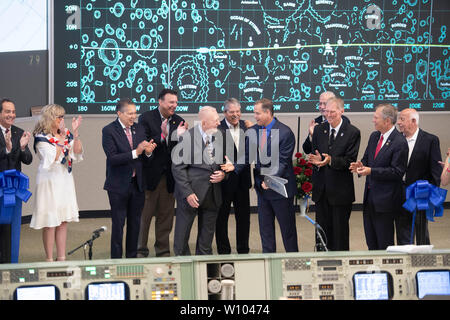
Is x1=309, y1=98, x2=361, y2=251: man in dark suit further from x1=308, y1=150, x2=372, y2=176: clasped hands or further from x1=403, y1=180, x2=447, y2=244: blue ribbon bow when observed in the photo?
x1=403, y1=180, x2=447, y2=244: blue ribbon bow

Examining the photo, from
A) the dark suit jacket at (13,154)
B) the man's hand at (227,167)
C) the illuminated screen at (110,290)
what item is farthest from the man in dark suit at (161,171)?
the illuminated screen at (110,290)

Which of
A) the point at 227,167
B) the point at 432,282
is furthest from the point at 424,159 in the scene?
the point at 432,282

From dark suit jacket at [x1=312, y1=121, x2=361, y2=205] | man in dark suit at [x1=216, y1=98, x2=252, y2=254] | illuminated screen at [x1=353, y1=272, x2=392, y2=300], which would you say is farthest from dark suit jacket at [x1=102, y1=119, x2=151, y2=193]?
illuminated screen at [x1=353, y1=272, x2=392, y2=300]

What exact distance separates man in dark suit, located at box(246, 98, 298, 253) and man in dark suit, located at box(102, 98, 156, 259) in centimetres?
102

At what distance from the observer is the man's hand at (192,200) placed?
6066 mm

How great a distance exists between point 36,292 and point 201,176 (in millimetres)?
2807

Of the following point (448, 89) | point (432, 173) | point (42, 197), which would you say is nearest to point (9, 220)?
point (42, 197)

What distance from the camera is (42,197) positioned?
20.7 feet

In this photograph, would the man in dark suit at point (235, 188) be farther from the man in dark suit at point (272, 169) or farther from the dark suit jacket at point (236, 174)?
the man in dark suit at point (272, 169)

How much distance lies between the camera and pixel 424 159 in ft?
20.6

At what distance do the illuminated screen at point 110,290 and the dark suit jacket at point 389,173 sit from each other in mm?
3009

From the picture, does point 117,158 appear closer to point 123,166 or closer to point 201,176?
point 123,166

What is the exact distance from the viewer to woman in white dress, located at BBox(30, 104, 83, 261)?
622 centimetres

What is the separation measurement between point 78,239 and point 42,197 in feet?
5.34
